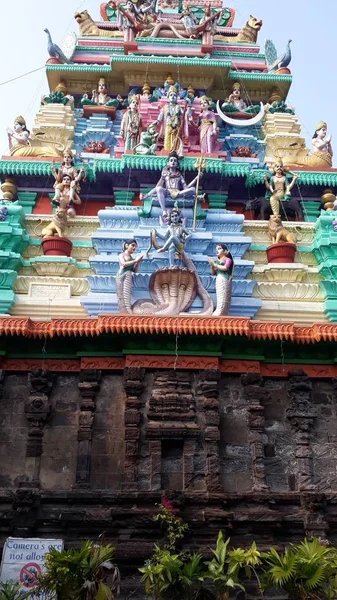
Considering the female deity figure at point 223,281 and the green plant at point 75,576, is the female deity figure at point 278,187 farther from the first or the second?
the green plant at point 75,576

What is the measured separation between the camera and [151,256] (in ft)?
47.4

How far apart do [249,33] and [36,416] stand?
19285 mm

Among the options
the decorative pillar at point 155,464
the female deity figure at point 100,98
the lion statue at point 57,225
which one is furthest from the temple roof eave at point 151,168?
the decorative pillar at point 155,464

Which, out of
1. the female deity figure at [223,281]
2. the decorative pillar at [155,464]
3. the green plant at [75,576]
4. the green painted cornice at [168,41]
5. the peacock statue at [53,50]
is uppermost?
the green painted cornice at [168,41]

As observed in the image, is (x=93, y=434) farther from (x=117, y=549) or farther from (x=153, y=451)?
(x=117, y=549)

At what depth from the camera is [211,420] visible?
1138 centimetres

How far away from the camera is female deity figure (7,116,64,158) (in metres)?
18.2

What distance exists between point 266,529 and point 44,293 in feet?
23.1

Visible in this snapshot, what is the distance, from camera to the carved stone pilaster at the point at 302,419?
36.9 feet

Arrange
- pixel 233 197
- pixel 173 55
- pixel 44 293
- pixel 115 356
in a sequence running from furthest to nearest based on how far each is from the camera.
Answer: pixel 173 55, pixel 233 197, pixel 44 293, pixel 115 356

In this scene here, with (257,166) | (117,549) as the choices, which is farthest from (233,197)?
(117,549)

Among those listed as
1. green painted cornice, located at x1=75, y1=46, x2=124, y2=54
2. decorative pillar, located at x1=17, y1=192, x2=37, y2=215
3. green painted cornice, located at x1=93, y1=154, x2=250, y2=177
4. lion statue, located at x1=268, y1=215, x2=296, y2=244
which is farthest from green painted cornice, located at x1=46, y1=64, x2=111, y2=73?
lion statue, located at x1=268, y1=215, x2=296, y2=244

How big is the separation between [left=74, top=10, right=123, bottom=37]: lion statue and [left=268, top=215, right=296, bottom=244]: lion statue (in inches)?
504

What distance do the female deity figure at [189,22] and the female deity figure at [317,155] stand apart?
6817 mm
